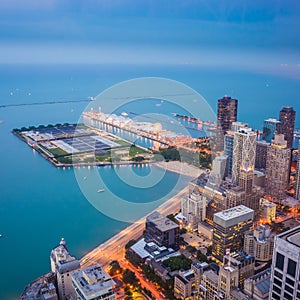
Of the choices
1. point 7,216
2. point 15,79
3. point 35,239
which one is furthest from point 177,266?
point 15,79

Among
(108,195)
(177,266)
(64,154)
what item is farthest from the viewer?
(64,154)

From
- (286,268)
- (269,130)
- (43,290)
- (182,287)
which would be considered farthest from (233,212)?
(269,130)

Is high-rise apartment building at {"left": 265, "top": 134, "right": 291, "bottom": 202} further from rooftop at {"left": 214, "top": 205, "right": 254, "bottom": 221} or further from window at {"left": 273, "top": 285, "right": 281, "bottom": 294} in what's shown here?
window at {"left": 273, "top": 285, "right": 281, "bottom": 294}

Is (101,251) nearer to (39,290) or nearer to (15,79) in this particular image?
(39,290)

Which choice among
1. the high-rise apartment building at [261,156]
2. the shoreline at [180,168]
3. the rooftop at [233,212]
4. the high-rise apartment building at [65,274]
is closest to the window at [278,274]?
the high-rise apartment building at [65,274]

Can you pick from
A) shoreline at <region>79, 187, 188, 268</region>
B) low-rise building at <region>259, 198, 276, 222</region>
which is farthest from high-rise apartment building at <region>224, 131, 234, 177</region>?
shoreline at <region>79, 187, 188, 268</region>

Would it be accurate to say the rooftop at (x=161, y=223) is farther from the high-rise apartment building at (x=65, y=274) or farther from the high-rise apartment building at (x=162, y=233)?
the high-rise apartment building at (x=65, y=274)
